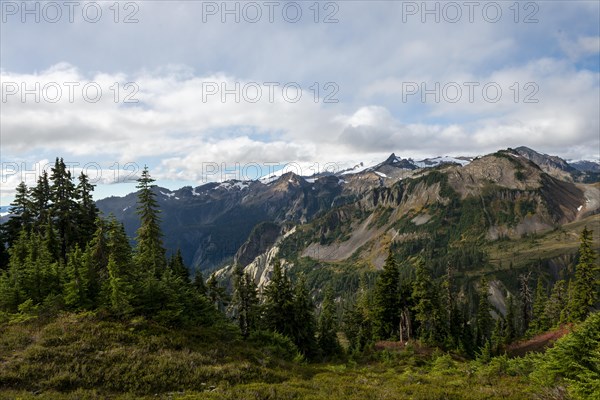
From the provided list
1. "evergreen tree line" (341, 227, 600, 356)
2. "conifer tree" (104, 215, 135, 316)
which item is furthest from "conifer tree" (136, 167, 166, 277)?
"evergreen tree line" (341, 227, 600, 356)

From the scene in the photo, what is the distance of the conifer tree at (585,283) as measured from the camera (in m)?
52.1

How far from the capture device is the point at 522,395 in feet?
63.3

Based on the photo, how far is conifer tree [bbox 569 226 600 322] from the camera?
171 ft

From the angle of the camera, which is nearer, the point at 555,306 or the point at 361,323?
the point at 361,323

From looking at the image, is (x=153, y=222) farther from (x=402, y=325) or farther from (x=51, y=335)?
(x=402, y=325)

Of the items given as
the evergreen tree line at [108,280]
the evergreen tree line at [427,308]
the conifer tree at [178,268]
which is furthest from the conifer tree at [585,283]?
the conifer tree at [178,268]

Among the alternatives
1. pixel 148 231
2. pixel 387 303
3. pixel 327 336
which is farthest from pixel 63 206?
pixel 387 303

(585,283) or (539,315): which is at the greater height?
(585,283)

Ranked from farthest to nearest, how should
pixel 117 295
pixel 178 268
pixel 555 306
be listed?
pixel 555 306, pixel 178 268, pixel 117 295

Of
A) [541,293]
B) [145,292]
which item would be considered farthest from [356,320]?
[145,292]

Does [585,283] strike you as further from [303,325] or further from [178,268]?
[178,268]

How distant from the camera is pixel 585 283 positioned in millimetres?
53312

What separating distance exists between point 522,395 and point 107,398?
2165 centimetres

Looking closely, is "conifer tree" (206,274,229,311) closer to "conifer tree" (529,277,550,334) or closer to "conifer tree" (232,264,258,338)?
"conifer tree" (232,264,258,338)
